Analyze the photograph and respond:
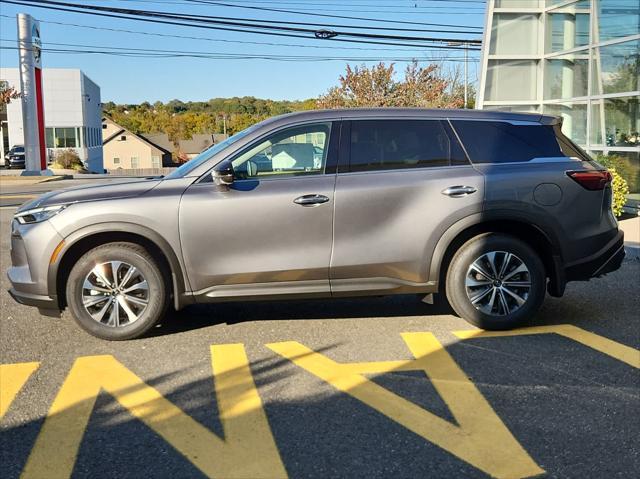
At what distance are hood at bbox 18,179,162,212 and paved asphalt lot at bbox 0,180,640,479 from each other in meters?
1.10

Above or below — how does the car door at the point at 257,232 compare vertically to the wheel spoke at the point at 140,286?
above

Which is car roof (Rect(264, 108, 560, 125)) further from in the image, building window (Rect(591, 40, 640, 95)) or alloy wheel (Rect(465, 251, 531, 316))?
building window (Rect(591, 40, 640, 95))

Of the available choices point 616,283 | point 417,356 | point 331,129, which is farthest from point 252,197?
point 616,283

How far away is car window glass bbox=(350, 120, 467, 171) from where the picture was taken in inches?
211

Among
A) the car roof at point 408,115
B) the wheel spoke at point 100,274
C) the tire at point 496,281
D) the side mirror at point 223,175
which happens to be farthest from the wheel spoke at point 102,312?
the tire at point 496,281

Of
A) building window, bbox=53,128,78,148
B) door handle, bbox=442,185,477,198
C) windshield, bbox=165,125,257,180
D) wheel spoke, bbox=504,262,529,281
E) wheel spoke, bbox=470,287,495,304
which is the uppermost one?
building window, bbox=53,128,78,148

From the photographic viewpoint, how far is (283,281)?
204 inches

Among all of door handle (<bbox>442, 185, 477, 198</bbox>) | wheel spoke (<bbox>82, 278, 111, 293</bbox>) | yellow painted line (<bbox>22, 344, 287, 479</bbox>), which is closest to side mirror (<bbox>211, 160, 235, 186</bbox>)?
wheel spoke (<bbox>82, 278, 111, 293</bbox>)

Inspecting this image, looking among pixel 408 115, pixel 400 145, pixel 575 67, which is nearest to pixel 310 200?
pixel 400 145

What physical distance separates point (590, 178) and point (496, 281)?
112 centimetres

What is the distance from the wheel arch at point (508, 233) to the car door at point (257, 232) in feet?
3.03

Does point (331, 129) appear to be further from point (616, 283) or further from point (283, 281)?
point (616, 283)

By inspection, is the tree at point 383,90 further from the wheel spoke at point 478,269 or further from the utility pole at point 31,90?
the wheel spoke at point 478,269

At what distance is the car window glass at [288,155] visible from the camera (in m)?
5.26
